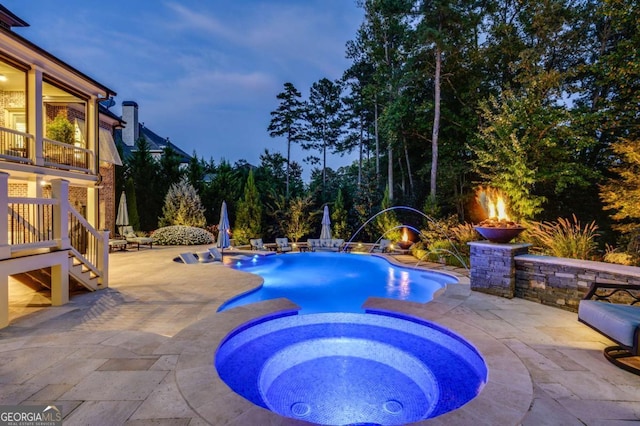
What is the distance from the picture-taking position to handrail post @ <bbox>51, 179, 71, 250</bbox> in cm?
574

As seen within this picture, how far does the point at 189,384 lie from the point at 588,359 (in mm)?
4258

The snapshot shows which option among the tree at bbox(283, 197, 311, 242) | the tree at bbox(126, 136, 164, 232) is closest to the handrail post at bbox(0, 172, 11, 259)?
the tree at bbox(283, 197, 311, 242)

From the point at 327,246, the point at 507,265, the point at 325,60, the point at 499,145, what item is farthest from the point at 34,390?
the point at 325,60

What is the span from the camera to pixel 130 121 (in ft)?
69.5

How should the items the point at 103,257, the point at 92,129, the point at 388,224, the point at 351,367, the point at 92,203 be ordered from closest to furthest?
the point at 351,367, the point at 103,257, the point at 92,129, the point at 92,203, the point at 388,224

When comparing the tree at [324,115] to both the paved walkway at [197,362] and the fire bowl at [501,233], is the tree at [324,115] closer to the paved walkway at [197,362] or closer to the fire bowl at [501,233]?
the fire bowl at [501,233]

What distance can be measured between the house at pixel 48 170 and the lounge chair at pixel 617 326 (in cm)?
773

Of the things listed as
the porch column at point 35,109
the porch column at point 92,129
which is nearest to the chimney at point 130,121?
the porch column at point 92,129

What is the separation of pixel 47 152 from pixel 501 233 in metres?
12.4

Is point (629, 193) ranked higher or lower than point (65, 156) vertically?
lower

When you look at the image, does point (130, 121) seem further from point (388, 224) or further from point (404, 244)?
point (404, 244)

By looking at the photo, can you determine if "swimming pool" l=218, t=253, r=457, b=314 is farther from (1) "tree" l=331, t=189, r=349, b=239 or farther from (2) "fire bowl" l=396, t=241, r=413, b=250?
(1) "tree" l=331, t=189, r=349, b=239

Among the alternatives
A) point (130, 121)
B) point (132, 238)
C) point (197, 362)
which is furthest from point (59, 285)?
point (130, 121)

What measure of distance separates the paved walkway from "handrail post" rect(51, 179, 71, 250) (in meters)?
1.17
